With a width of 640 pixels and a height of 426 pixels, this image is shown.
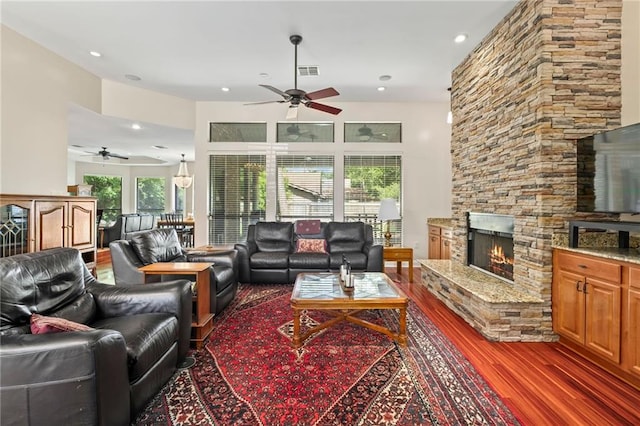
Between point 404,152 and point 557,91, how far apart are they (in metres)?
3.28

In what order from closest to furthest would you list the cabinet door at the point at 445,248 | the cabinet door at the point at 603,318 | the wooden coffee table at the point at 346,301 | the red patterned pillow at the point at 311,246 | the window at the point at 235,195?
the cabinet door at the point at 603,318 < the wooden coffee table at the point at 346,301 < the red patterned pillow at the point at 311,246 < the cabinet door at the point at 445,248 < the window at the point at 235,195

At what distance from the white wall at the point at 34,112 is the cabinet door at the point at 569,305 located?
6.05m

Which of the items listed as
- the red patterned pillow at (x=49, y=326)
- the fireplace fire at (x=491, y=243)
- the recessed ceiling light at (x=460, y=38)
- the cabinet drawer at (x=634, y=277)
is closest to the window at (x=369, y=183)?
the fireplace fire at (x=491, y=243)

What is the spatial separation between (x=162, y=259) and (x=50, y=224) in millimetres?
1310

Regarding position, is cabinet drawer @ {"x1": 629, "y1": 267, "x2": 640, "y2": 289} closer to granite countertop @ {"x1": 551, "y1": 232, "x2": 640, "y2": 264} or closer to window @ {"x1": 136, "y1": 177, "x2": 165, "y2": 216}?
granite countertop @ {"x1": 551, "y1": 232, "x2": 640, "y2": 264}

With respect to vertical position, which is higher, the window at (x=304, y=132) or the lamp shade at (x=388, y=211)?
the window at (x=304, y=132)

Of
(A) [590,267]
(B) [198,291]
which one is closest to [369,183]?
(A) [590,267]

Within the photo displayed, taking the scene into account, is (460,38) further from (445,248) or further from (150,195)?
(150,195)

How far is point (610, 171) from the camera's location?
2.46 meters

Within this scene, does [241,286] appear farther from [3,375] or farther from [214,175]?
[3,375]

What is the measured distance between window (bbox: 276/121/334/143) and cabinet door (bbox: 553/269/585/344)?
443 centimetres

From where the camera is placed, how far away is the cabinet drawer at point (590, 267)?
220 centimetres

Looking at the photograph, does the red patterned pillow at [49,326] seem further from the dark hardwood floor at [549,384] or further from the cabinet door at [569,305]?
the cabinet door at [569,305]

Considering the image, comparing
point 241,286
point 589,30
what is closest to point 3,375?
point 241,286
